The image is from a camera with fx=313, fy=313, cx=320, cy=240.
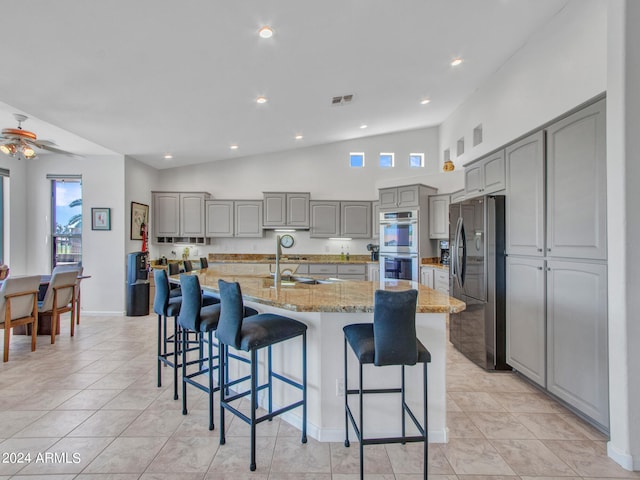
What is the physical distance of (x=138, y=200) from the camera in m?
5.61

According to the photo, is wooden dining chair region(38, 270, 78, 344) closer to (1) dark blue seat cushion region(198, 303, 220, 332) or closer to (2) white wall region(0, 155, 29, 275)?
(2) white wall region(0, 155, 29, 275)

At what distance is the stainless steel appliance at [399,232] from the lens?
533cm

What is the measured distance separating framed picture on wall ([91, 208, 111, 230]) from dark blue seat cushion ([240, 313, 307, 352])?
14.4ft

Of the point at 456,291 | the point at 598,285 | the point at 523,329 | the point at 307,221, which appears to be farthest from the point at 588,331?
the point at 307,221

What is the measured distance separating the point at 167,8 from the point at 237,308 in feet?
6.70

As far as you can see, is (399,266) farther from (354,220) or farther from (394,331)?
(394,331)

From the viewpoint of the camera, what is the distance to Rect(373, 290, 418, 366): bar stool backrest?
1585 mm

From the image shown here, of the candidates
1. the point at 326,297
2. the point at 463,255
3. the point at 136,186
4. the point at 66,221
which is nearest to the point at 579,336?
the point at 463,255

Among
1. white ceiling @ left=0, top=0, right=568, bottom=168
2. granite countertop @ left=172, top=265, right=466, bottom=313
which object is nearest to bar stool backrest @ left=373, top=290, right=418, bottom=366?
granite countertop @ left=172, top=265, right=466, bottom=313

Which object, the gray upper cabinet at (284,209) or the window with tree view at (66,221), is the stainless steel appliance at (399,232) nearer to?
the gray upper cabinet at (284,209)

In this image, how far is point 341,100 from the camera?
4090 mm

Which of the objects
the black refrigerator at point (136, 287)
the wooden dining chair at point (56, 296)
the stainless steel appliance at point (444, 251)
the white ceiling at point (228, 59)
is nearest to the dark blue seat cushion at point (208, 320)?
the white ceiling at point (228, 59)

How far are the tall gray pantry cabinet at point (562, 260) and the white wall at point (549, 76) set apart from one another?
0.65ft

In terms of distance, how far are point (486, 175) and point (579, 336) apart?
6.02 ft
